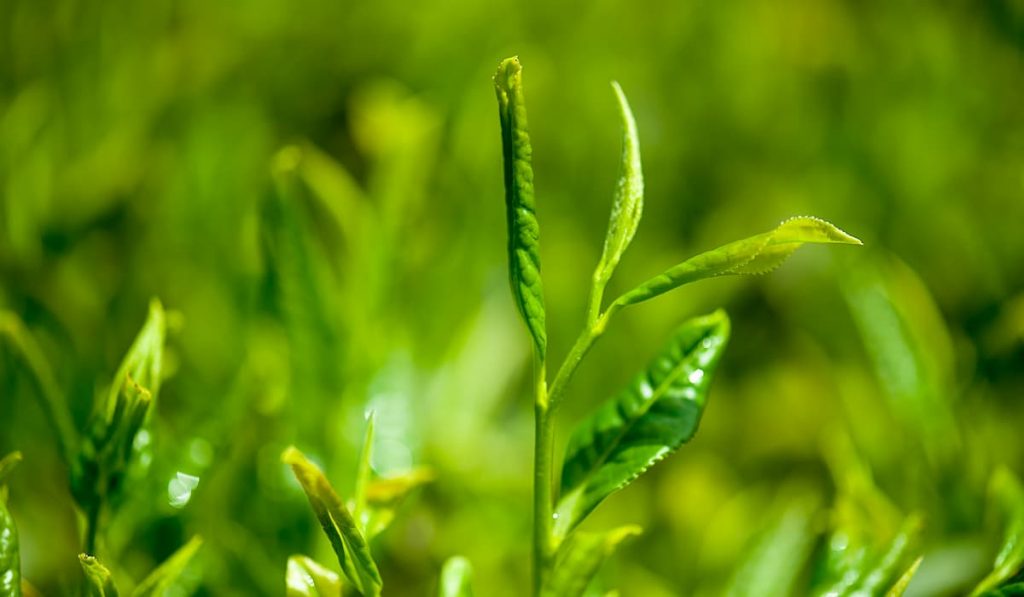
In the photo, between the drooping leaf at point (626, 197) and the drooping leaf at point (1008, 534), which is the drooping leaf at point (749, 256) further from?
the drooping leaf at point (1008, 534)

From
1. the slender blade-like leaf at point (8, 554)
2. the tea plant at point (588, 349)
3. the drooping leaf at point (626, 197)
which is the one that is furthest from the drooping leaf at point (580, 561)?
the slender blade-like leaf at point (8, 554)

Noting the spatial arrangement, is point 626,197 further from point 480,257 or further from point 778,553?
point 480,257

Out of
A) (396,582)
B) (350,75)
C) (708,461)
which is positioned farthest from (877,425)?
(350,75)

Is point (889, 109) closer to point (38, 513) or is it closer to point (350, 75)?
point (350, 75)

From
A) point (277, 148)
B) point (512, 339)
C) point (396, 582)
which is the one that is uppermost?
point (277, 148)

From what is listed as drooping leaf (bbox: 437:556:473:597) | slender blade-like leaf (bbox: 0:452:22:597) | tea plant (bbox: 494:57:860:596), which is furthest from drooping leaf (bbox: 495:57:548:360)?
slender blade-like leaf (bbox: 0:452:22:597)

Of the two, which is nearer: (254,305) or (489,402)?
(254,305)

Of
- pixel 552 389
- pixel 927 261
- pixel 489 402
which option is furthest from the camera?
pixel 927 261

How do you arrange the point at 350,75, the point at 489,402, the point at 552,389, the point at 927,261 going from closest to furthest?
the point at 552,389 < the point at 489,402 < the point at 927,261 < the point at 350,75
